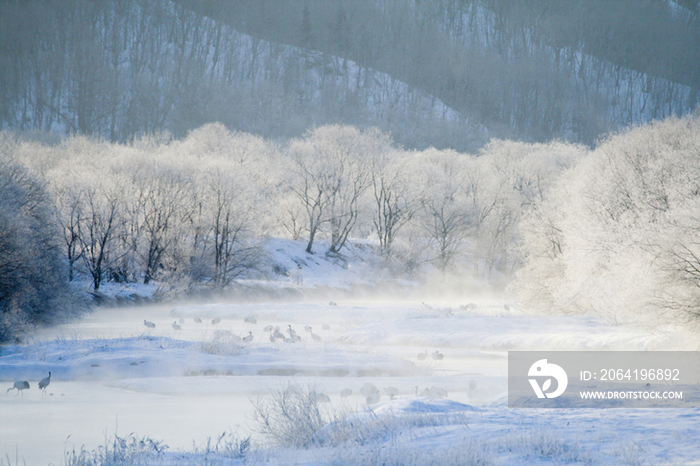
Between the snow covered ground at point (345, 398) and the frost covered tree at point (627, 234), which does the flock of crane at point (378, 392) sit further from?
the frost covered tree at point (627, 234)

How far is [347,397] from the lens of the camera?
13492 mm

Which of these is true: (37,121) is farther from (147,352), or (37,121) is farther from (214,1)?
(147,352)

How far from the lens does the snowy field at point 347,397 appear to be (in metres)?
6.92

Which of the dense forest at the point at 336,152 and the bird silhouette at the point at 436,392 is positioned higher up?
the dense forest at the point at 336,152

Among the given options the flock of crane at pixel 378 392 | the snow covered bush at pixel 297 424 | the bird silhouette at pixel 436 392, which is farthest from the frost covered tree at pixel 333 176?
the snow covered bush at pixel 297 424

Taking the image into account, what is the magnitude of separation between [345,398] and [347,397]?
0.23 feet

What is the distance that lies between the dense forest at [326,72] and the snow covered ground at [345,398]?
84922 millimetres

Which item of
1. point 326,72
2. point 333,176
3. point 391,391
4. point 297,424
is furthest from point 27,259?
point 326,72

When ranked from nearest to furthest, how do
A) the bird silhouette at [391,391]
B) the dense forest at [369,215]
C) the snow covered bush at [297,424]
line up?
the snow covered bush at [297,424], the bird silhouette at [391,391], the dense forest at [369,215]

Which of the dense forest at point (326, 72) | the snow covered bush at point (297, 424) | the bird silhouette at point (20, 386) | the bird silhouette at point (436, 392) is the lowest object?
the bird silhouette at point (20, 386)

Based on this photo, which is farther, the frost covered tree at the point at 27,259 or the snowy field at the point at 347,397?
the frost covered tree at the point at 27,259

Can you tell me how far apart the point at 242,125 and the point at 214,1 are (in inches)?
A: 2913

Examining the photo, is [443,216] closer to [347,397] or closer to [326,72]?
[347,397]

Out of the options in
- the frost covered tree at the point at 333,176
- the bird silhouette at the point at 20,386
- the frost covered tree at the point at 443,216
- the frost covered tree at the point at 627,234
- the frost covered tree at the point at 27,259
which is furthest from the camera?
the frost covered tree at the point at 333,176
